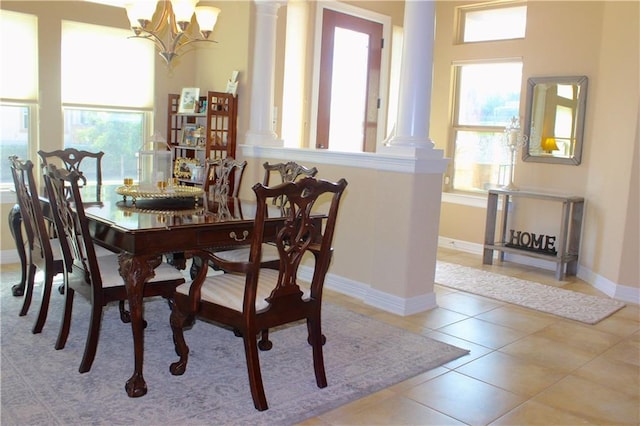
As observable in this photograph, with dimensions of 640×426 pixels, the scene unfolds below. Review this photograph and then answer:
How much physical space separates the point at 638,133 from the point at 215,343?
359cm

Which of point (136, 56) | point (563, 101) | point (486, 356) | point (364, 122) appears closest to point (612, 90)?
point (563, 101)

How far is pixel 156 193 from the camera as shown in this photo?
A: 3271mm

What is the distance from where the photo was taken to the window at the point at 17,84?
4672 mm

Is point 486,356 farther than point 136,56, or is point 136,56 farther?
point 136,56

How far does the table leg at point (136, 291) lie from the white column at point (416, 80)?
196 centimetres

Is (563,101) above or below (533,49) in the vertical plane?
below

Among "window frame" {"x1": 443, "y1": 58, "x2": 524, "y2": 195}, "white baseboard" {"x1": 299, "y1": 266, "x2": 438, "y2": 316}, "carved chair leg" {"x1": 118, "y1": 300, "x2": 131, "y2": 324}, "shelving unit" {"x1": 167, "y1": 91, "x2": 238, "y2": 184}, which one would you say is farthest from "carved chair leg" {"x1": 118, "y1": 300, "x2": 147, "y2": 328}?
"window frame" {"x1": 443, "y1": 58, "x2": 524, "y2": 195}

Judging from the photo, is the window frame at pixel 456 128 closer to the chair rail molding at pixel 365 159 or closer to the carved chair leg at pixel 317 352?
the chair rail molding at pixel 365 159

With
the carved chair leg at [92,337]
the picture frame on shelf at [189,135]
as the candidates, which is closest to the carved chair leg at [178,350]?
the carved chair leg at [92,337]

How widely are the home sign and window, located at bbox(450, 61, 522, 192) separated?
618 millimetres

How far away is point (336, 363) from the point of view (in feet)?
9.98

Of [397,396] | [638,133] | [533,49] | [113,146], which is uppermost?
[533,49]

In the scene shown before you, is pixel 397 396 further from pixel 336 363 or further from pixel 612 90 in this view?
pixel 612 90

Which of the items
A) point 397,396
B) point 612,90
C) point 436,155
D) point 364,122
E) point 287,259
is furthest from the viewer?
point 364,122
